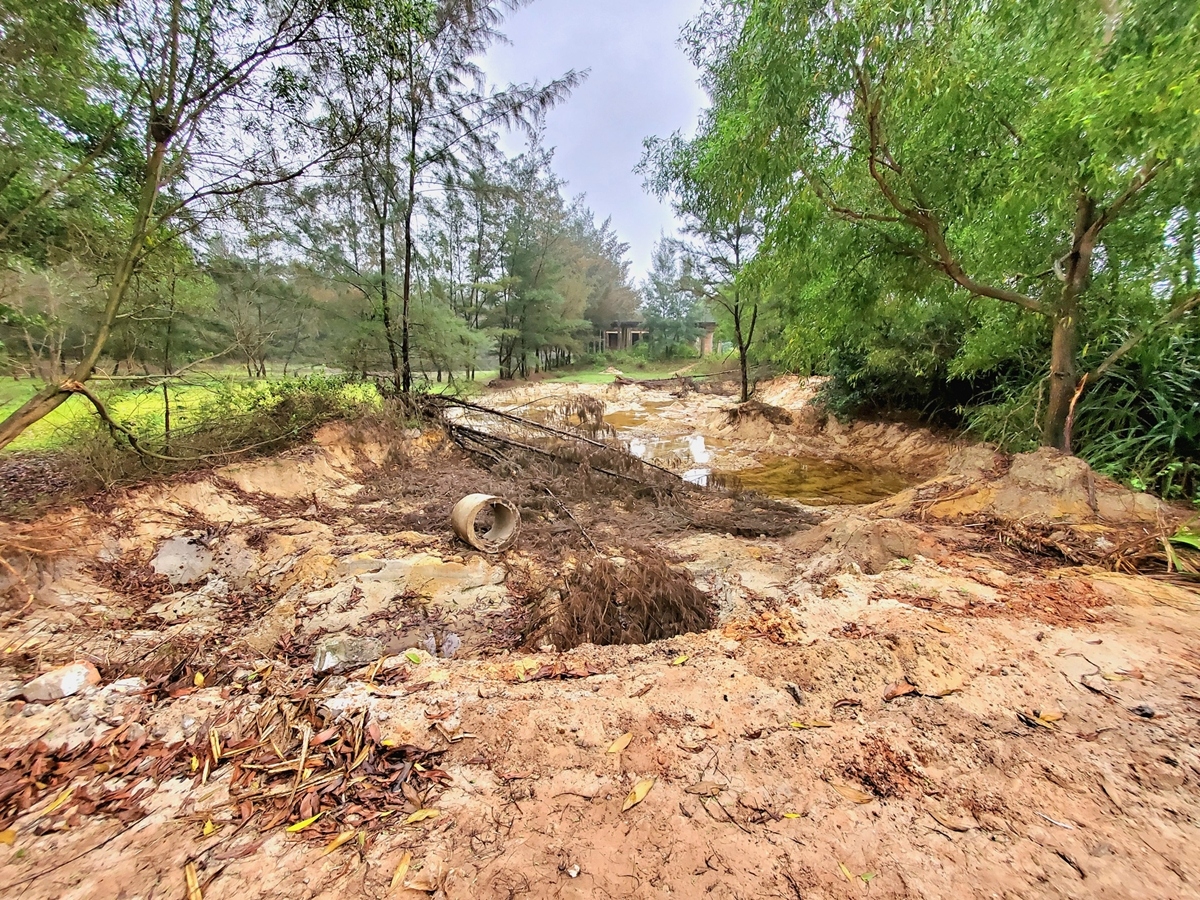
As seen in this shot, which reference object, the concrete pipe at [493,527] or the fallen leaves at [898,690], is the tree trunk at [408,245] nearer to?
the concrete pipe at [493,527]

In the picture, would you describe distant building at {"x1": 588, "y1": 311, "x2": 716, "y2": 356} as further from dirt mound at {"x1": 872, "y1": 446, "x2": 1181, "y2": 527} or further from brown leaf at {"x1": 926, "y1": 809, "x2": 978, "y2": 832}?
brown leaf at {"x1": 926, "y1": 809, "x2": 978, "y2": 832}

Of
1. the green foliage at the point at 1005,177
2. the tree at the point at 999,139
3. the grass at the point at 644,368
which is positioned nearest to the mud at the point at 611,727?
the green foliage at the point at 1005,177

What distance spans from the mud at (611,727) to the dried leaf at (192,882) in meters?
0.01

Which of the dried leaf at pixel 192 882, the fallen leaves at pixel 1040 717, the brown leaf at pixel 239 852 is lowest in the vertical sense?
the brown leaf at pixel 239 852

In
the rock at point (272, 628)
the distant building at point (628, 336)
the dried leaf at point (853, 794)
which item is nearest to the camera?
the dried leaf at point (853, 794)

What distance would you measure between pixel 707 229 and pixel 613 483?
9.78 meters

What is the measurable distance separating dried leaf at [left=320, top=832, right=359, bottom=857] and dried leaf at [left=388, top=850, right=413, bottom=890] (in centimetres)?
20

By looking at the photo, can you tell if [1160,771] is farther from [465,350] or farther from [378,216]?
[465,350]

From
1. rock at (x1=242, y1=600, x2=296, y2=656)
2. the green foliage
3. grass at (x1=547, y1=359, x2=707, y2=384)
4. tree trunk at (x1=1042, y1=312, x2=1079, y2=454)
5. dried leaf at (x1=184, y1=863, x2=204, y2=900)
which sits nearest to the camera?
dried leaf at (x1=184, y1=863, x2=204, y2=900)

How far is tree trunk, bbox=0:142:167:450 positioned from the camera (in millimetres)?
3066

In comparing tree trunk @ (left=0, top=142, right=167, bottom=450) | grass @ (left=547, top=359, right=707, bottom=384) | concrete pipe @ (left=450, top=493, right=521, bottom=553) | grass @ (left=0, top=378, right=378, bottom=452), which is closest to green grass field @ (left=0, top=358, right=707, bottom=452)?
grass @ (left=0, top=378, right=378, bottom=452)

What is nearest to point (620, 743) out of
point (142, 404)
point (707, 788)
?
point (707, 788)

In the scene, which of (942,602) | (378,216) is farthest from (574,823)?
(378,216)

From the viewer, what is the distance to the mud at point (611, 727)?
1.28m
